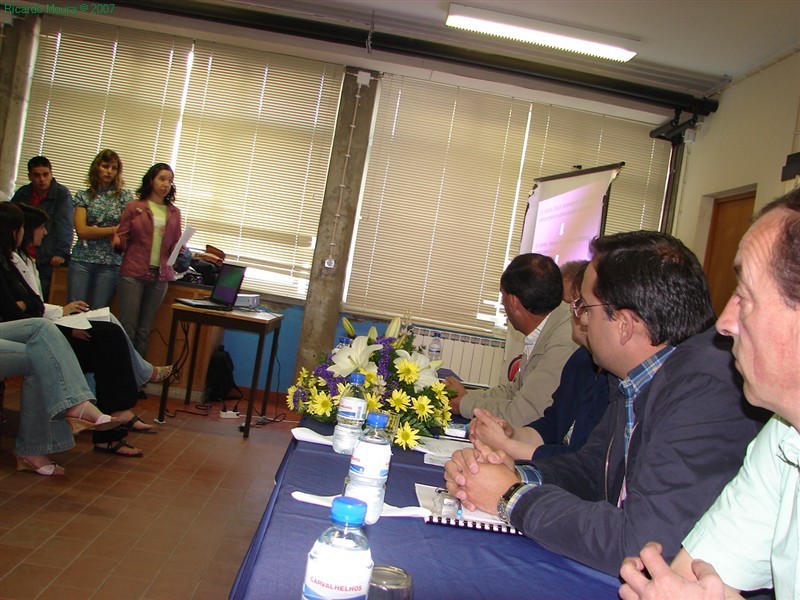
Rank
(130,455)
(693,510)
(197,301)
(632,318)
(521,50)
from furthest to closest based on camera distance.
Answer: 1. (521,50)
2. (197,301)
3. (130,455)
4. (632,318)
5. (693,510)

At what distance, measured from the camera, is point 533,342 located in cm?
310

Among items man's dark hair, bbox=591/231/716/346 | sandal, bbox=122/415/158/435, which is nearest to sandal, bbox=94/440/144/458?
sandal, bbox=122/415/158/435

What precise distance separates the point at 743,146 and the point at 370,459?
5118mm

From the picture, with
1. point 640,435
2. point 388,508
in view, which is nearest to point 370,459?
point 388,508

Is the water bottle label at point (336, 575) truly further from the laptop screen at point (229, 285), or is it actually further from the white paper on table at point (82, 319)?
the laptop screen at point (229, 285)

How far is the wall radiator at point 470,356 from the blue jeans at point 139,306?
228 cm

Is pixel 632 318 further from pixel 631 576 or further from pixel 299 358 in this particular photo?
pixel 299 358

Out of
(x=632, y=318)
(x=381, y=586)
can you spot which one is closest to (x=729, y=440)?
(x=632, y=318)

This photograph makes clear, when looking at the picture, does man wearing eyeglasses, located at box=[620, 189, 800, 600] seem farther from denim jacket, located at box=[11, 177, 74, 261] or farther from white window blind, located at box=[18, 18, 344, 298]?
denim jacket, located at box=[11, 177, 74, 261]

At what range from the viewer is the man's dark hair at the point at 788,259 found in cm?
88

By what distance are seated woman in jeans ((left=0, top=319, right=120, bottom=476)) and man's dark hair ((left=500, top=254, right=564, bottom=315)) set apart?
2.15 meters

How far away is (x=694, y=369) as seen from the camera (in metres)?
1.25

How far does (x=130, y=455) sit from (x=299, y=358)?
2454 millimetres

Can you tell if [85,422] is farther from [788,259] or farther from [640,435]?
[788,259]
